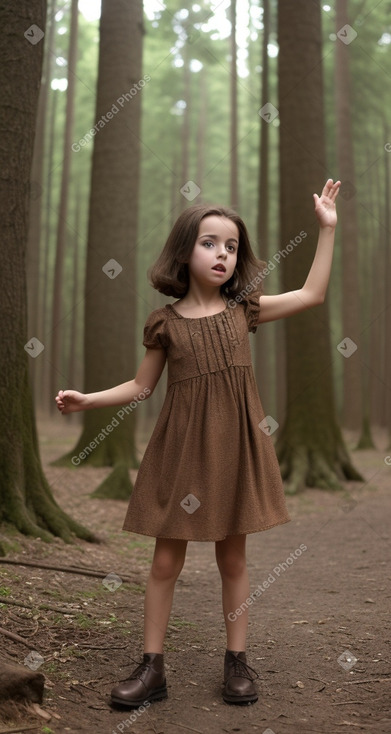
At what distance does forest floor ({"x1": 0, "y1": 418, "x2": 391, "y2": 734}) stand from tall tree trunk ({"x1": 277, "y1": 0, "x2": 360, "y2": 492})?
9.71 feet

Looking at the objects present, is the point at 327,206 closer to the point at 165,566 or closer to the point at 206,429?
the point at 206,429

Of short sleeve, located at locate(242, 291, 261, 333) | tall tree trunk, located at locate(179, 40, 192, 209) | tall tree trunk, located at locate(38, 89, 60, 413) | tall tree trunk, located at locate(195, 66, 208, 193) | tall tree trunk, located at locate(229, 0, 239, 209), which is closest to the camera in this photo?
short sleeve, located at locate(242, 291, 261, 333)

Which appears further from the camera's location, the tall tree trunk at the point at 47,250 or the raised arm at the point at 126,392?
the tall tree trunk at the point at 47,250

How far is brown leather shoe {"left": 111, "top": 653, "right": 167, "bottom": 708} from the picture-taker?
2.93 m

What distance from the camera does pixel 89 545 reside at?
18.8 ft

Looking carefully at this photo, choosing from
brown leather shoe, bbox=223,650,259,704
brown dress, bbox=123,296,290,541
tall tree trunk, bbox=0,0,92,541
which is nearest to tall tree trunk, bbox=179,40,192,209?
tall tree trunk, bbox=0,0,92,541

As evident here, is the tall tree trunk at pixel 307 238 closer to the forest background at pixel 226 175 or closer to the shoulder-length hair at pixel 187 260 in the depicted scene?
the forest background at pixel 226 175

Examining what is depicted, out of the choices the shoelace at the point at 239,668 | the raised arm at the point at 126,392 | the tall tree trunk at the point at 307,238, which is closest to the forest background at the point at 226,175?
the tall tree trunk at the point at 307,238

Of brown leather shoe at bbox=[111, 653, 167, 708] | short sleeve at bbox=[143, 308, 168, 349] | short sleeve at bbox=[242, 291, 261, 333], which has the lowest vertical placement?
brown leather shoe at bbox=[111, 653, 167, 708]

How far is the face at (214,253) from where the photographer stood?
3178mm

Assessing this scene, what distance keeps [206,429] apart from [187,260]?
2.46 feet

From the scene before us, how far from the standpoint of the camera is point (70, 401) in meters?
3.20

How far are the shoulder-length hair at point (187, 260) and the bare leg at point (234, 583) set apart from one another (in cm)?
111

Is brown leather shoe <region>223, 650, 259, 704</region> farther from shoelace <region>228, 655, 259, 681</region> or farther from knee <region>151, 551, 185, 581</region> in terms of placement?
knee <region>151, 551, 185, 581</region>
